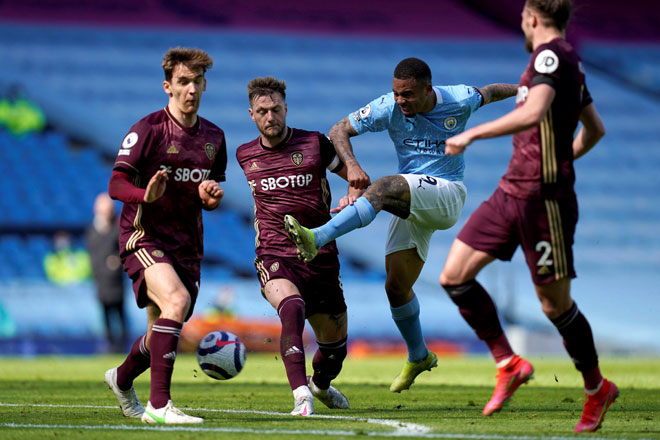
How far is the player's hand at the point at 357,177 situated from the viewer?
6676 mm

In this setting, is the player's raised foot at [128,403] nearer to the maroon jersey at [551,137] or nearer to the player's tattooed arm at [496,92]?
the maroon jersey at [551,137]

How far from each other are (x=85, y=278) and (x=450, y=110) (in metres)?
15.1

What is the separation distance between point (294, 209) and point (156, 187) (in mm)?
1418

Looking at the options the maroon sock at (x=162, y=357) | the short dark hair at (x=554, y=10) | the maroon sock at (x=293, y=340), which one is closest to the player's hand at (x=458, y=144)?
the short dark hair at (x=554, y=10)

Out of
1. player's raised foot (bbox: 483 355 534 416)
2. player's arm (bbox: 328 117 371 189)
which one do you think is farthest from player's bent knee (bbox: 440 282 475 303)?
player's arm (bbox: 328 117 371 189)

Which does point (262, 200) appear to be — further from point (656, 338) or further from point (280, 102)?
point (656, 338)

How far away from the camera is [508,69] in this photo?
28297 mm

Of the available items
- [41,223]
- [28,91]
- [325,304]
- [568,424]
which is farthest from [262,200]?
[28,91]

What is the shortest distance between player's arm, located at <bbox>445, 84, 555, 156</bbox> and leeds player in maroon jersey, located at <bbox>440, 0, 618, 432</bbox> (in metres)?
0.01

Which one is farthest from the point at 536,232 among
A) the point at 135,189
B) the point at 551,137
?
the point at 135,189

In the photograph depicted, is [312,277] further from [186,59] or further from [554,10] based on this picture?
[554,10]

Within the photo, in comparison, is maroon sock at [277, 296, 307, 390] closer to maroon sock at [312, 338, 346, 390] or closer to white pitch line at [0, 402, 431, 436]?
white pitch line at [0, 402, 431, 436]

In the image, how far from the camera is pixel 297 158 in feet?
23.0

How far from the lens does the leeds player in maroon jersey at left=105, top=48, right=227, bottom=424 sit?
235 inches
